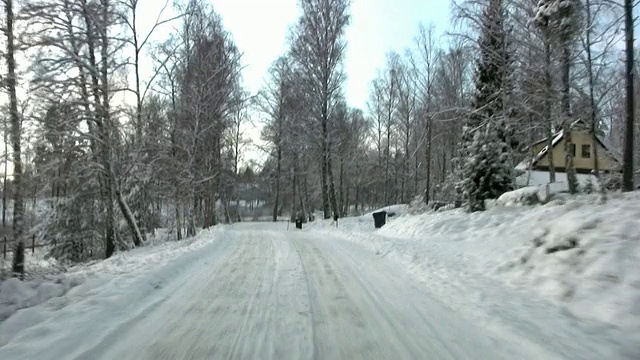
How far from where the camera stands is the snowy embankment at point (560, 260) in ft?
21.1

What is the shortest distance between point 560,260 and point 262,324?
16.6 ft

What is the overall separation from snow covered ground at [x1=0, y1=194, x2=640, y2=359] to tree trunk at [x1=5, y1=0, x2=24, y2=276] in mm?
5459

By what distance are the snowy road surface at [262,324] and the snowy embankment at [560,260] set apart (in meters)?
0.97

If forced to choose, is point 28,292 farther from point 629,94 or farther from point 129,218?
point 629,94

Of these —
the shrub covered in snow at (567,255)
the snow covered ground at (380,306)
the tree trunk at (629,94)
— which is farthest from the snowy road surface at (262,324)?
the tree trunk at (629,94)

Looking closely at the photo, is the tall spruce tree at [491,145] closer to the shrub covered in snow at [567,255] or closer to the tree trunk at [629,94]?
the tree trunk at [629,94]

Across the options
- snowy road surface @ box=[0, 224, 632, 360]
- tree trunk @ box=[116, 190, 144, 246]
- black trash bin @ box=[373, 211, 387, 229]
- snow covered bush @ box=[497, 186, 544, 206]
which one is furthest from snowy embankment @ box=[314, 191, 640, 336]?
tree trunk @ box=[116, 190, 144, 246]

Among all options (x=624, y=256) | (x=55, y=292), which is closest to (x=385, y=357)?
(x=624, y=256)

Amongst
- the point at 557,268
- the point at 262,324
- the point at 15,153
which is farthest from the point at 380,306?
the point at 15,153

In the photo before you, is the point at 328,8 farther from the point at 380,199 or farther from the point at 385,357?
the point at 380,199

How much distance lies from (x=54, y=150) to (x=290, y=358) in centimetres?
1625

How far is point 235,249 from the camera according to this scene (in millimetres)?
15539

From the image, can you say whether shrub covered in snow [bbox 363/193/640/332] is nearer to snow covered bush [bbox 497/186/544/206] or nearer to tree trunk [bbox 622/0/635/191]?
snow covered bush [bbox 497/186/544/206]

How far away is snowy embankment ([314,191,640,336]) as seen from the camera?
6426 mm
